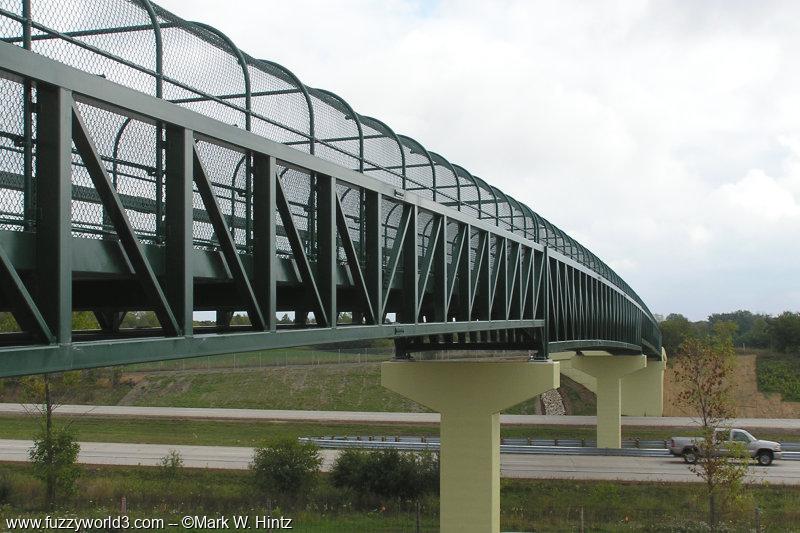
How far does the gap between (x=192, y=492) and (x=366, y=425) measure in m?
21.8

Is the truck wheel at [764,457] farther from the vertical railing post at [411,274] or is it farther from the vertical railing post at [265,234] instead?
the vertical railing post at [265,234]

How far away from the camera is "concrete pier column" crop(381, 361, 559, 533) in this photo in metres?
21.6

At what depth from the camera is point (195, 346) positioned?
7844mm

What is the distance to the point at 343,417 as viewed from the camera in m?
55.7

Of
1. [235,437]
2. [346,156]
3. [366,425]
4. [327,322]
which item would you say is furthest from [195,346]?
[366,425]

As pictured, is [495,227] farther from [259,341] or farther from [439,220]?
[259,341]

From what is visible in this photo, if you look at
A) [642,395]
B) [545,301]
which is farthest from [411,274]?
[642,395]

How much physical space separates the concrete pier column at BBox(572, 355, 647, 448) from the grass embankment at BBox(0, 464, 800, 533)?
1354cm

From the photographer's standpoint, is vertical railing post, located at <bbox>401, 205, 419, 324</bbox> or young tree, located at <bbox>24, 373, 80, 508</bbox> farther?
young tree, located at <bbox>24, 373, 80, 508</bbox>

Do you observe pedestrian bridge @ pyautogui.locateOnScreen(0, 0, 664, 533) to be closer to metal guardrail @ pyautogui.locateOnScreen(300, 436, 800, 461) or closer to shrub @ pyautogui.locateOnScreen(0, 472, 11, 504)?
shrub @ pyautogui.locateOnScreen(0, 472, 11, 504)

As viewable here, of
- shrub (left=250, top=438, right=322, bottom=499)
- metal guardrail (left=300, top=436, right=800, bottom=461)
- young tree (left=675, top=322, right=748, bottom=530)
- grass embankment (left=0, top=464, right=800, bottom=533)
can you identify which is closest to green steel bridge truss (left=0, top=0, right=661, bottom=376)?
grass embankment (left=0, top=464, right=800, bottom=533)

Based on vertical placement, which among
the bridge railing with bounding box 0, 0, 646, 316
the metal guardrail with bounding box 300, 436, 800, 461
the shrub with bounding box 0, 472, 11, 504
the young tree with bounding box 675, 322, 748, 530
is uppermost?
the bridge railing with bounding box 0, 0, 646, 316

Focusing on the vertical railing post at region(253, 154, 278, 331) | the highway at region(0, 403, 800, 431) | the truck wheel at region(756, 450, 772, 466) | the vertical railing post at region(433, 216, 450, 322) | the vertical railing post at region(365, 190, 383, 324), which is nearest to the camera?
the vertical railing post at region(253, 154, 278, 331)

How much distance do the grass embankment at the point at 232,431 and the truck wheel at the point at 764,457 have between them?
42.0ft
